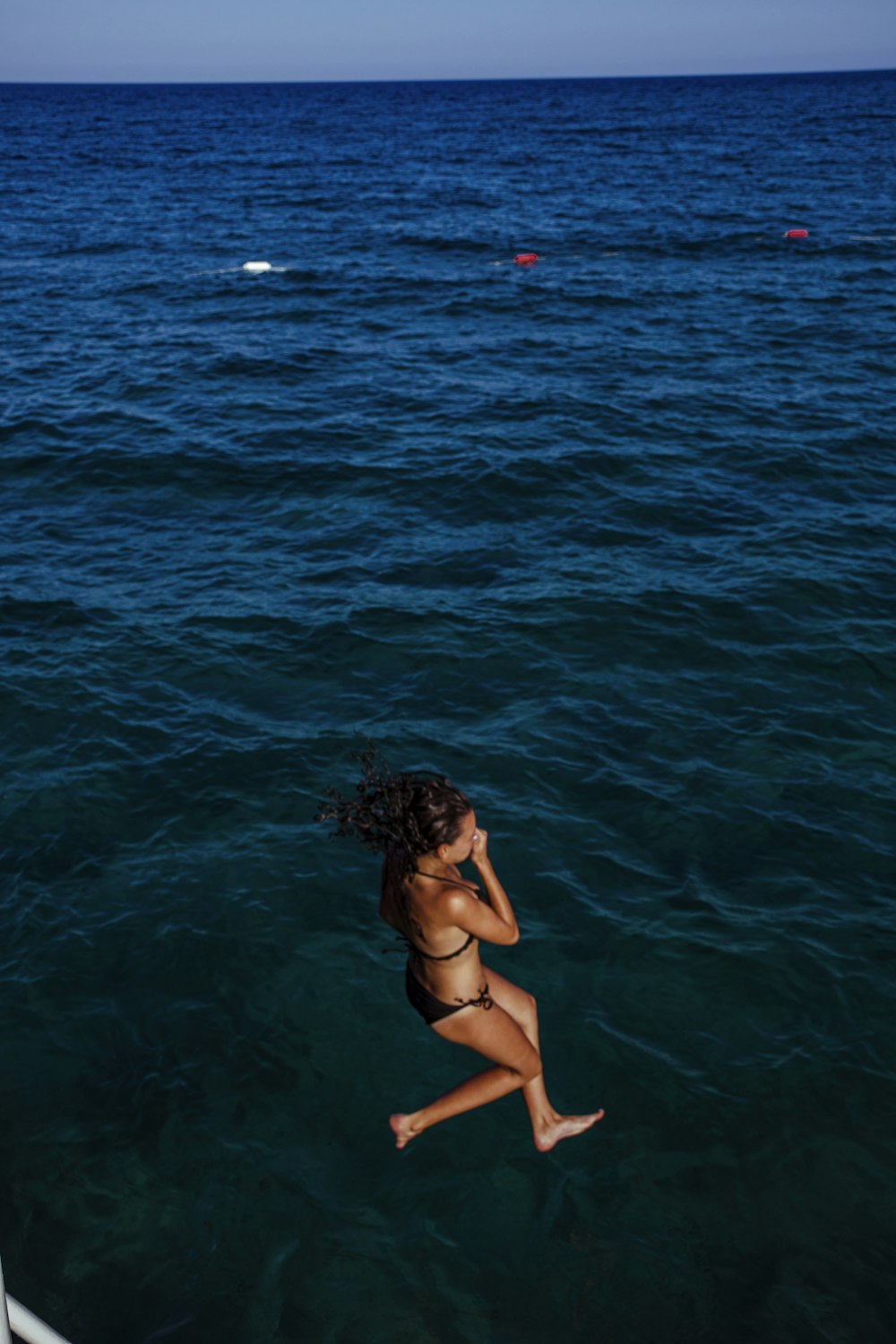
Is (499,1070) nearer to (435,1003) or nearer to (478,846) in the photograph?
(435,1003)

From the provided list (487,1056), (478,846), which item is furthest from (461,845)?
(487,1056)

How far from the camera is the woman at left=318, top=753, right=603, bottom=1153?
18.9 feet

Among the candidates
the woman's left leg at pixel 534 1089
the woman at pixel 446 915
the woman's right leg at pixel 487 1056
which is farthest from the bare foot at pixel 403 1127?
the woman's left leg at pixel 534 1089

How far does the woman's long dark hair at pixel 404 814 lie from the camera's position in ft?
18.8

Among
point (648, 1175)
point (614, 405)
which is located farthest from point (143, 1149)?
point (614, 405)

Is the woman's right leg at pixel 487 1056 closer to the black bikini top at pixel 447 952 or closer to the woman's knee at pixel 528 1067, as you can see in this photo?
the woman's knee at pixel 528 1067

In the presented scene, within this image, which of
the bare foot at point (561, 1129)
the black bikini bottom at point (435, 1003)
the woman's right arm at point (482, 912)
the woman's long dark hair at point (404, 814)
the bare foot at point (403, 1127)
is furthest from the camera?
the bare foot at point (561, 1129)

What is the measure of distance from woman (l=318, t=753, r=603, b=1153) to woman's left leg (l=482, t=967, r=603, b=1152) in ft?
0.03

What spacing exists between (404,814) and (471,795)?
23.3ft

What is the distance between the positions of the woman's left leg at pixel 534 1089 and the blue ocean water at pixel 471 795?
1041 millimetres

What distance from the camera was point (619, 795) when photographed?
12.7 m

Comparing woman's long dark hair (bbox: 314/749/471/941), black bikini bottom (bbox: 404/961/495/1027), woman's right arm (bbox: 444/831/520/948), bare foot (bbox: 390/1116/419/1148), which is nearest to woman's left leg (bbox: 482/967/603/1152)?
black bikini bottom (bbox: 404/961/495/1027)

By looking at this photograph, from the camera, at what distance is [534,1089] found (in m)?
7.24

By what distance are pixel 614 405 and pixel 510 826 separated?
15834 mm
